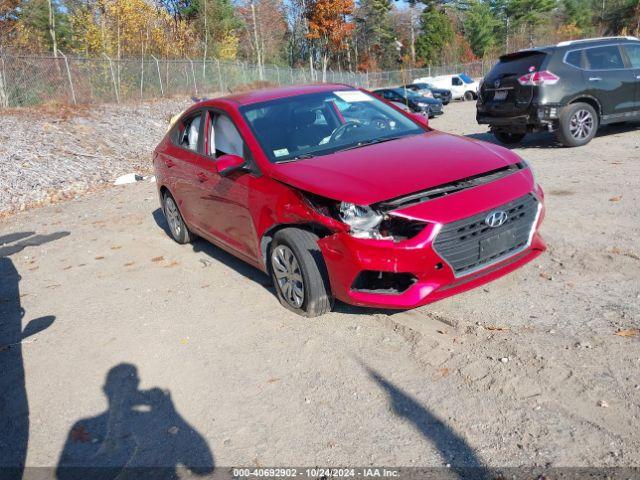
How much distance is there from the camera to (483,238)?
150 inches

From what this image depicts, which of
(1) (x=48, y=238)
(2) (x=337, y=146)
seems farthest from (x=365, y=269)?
(1) (x=48, y=238)

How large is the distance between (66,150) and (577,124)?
11540 mm

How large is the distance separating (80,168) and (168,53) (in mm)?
23064

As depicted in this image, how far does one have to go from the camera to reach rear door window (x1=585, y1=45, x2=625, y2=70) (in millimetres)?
10023

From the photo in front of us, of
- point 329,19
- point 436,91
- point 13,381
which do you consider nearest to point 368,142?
point 13,381

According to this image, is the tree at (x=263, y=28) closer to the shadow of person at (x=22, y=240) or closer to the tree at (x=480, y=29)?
the tree at (x=480, y=29)

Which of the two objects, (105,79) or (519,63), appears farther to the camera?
(105,79)

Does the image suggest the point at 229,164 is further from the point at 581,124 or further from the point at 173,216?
the point at 581,124

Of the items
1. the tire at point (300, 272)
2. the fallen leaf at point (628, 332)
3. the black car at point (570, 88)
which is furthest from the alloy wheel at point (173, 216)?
the black car at point (570, 88)

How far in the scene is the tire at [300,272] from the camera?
411cm

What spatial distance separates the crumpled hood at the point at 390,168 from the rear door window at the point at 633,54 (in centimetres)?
743

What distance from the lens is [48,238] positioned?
327 inches

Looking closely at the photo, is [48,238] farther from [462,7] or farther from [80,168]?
[462,7]

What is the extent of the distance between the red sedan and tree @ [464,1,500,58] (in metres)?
75.7
